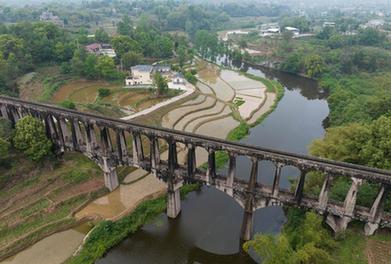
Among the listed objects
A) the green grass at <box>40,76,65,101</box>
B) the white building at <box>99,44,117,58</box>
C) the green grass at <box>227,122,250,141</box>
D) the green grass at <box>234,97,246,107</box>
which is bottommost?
the green grass at <box>234,97,246,107</box>

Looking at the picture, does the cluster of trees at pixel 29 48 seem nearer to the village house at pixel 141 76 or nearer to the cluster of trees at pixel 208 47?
the village house at pixel 141 76

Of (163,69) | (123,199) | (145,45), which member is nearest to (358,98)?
(163,69)

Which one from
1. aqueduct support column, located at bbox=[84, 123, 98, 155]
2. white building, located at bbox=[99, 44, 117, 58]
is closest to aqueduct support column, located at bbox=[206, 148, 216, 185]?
aqueduct support column, located at bbox=[84, 123, 98, 155]

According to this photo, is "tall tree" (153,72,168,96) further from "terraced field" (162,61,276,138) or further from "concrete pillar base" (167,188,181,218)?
"concrete pillar base" (167,188,181,218)

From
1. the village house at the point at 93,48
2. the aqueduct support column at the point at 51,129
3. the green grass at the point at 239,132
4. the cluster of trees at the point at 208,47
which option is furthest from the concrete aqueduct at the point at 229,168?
the cluster of trees at the point at 208,47

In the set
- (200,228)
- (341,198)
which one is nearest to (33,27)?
(200,228)

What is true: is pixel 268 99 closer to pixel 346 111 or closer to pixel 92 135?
pixel 346 111
